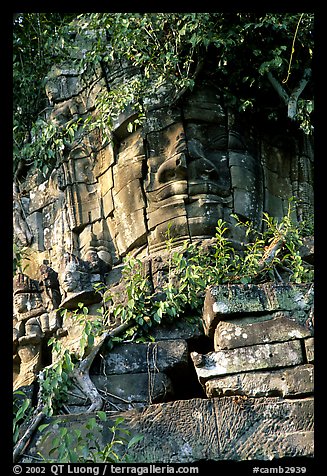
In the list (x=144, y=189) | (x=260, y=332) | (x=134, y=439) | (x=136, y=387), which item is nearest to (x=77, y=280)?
(x=144, y=189)

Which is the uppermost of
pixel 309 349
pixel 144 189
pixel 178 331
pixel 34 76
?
pixel 34 76

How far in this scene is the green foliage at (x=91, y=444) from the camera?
692cm

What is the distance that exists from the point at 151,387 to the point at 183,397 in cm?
44

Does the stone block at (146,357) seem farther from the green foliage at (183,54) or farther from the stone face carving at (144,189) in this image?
the green foliage at (183,54)

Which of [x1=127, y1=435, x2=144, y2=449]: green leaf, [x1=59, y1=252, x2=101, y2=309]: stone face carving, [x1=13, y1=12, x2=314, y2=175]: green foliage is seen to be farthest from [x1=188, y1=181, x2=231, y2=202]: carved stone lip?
[x1=127, y1=435, x2=144, y2=449]: green leaf

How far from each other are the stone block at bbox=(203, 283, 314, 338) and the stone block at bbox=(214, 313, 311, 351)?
10 centimetres

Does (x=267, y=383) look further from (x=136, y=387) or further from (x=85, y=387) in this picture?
(x=85, y=387)

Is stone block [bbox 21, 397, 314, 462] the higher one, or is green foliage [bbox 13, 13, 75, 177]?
green foliage [bbox 13, 13, 75, 177]

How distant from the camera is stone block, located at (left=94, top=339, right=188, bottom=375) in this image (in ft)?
28.3

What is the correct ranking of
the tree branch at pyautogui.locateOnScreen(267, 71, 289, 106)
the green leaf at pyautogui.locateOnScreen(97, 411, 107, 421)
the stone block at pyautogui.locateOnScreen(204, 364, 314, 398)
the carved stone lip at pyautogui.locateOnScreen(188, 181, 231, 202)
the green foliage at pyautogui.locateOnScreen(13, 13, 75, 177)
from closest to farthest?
the green leaf at pyautogui.locateOnScreen(97, 411, 107, 421) → the stone block at pyautogui.locateOnScreen(204, 364, 314, 398) → the carved stone lip at pyautogui.locateOnScreen(188, 181, 231, 202) → the tree branch at pyautogui.locateOnScreen(267, 71, 289, 106) → the green foliage at pyautogui.locateOnScreen(13, 13, 75, 177)

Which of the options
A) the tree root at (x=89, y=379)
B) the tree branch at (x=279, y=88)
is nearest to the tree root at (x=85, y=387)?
the tree root at (x=89, y=379)

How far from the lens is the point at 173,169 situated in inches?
407

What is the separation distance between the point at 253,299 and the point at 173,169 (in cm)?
249

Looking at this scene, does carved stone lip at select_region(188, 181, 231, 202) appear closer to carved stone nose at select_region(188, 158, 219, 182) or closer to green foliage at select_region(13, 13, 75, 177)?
carved stone nose at select_region(188, 158, 219, 182)
